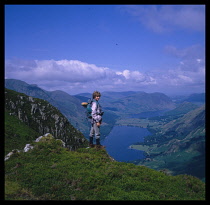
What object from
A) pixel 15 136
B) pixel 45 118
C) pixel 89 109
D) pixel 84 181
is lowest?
pixel 45 118

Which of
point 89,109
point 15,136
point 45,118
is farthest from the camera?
point 45,118

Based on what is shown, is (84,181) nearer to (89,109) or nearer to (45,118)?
(89,109)

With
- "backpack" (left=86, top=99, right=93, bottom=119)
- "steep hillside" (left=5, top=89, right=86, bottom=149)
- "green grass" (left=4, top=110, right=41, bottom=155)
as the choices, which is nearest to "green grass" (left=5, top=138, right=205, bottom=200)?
"backpack" (left=86, top=99, right=93, bottom=119)

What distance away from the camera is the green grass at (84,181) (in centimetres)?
1044

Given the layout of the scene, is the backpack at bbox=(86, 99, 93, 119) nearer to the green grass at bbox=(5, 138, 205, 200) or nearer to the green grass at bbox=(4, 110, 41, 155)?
the green grass at bbox=(5, 138, 205, 200)

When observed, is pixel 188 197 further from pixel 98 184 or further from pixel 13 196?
pixel 13 196

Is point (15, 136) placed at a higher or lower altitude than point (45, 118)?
higher

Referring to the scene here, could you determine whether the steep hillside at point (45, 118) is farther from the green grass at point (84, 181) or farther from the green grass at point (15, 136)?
the green grass at point (84, 181)

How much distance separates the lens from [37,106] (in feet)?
402

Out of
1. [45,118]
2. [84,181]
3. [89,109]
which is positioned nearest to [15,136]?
[89,109]

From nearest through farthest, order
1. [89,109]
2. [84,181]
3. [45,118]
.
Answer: [84,181] < [89,109] < [45,118]

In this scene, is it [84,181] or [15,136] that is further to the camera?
[15,136]

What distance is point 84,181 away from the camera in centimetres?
1175
